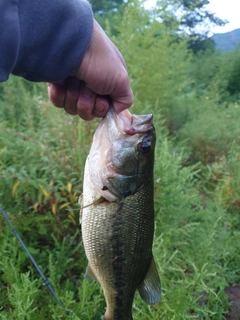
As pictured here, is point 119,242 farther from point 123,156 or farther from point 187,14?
point 187,14

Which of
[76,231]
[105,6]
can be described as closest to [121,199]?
[76,231]

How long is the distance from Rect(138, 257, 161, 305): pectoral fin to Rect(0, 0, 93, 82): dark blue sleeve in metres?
0.88

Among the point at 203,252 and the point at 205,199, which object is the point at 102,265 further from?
the point at 205,199

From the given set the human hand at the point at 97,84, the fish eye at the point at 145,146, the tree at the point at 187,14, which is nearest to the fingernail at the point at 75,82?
the human hand at the point at 97,84

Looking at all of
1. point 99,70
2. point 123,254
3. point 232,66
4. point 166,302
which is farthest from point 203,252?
point 232,66

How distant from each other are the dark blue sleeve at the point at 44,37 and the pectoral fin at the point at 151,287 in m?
0.88

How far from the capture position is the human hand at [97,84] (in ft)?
3.93

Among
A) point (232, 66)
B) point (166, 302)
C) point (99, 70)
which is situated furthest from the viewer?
point (232, 66)

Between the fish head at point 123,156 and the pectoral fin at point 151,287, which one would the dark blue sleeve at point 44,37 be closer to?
the fish head at point 123,156

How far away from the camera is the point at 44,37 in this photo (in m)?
1.09

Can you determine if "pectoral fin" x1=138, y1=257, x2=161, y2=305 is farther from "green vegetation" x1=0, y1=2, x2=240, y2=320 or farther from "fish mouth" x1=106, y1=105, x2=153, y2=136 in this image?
"fish mouth" x1=106, y1=105, x2=153, y2=136

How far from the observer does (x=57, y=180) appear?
2736 millimetres

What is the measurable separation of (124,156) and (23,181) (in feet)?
4.21

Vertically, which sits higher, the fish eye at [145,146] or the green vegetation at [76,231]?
the fish eye at [145,146]
